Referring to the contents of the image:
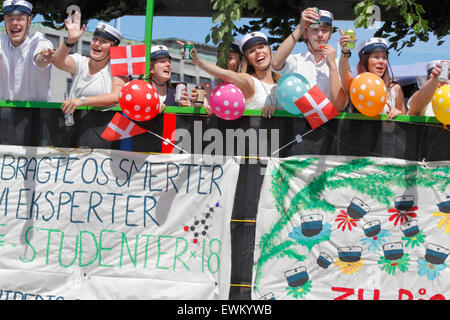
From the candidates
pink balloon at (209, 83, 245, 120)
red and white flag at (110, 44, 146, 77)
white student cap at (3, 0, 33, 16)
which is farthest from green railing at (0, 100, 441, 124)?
white student cap at (3, 0, 33, 16)

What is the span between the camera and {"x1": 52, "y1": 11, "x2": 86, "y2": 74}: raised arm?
4.14m

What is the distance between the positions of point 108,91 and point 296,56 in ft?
5.46

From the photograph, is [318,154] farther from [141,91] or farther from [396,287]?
[141,91]

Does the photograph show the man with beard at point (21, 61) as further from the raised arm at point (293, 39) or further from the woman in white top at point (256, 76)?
the raised arm at point (293, 39)

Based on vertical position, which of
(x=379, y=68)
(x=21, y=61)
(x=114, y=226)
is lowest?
(x=114, y=226)

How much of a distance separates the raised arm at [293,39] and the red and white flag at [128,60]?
110 centimetres

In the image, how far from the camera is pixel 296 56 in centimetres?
448

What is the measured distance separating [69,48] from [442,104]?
297 cm

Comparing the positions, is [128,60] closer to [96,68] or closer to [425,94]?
[96,68]

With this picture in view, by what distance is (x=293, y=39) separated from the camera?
4.13 metres

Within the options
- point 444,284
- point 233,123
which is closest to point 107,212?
point 233,123

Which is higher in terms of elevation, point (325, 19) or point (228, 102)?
point (325, 19)

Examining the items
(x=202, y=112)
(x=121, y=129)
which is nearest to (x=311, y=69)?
(x=202, y=112)

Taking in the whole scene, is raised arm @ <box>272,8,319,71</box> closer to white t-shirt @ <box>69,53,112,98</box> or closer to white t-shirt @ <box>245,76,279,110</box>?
white t-shirt @ <box>245,76,279,110</box>
